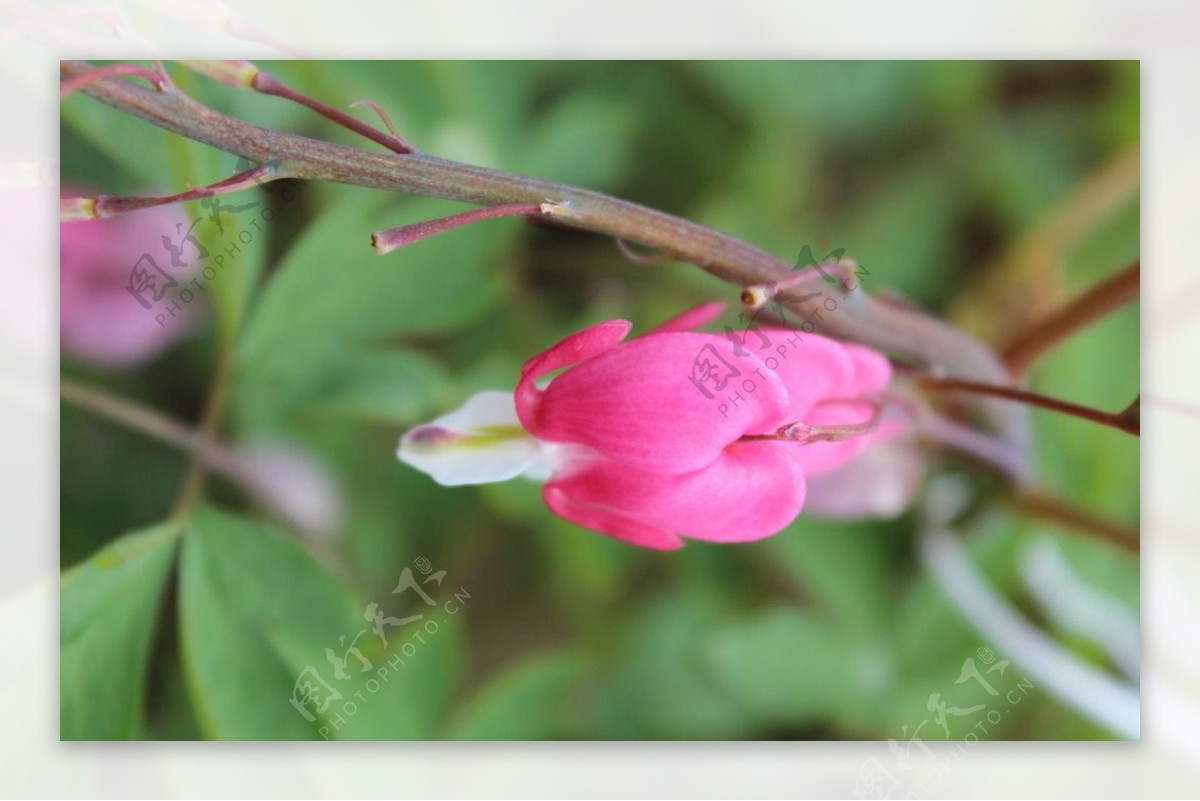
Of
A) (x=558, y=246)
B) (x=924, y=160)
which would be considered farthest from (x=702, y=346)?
(x=924, y=160)

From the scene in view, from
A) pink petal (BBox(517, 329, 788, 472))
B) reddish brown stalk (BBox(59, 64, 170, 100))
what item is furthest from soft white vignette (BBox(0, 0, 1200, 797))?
pink petal (BBox(517, 329, 788, 472))

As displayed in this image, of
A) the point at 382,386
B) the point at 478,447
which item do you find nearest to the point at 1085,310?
the point at 478,447

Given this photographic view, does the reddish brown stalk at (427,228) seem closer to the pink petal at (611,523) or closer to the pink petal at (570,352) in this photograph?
the pink petal at (570,352)

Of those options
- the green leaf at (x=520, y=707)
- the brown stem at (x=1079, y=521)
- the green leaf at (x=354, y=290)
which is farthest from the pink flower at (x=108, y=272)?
the brown stem at (x=1079, y=521)

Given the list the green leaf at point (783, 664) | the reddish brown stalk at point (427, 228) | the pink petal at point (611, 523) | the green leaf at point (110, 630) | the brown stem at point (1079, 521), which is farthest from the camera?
the green leaf at point (783, 664)

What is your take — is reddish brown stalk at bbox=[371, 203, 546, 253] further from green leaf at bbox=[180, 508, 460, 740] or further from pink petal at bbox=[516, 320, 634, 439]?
green leaf at bbox=[180, 508, 460, 740]

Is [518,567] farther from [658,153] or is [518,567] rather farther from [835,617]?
[658,153]

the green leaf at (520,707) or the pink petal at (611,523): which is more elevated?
the pink petal at (611,523)
